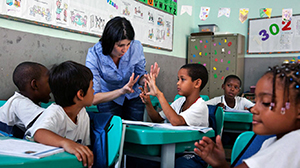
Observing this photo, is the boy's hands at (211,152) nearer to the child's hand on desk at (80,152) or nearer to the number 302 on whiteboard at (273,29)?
the child's hand on desk at (80,152)

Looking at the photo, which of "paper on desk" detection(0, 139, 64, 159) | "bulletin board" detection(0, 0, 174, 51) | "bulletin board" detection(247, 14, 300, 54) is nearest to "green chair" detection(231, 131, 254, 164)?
"paper on desk" detection(0, 139, 64, 159)

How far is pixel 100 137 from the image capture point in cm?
126

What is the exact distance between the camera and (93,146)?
129cm

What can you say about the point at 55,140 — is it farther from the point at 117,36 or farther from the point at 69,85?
the point at 117,36

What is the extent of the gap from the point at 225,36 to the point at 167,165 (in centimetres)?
420

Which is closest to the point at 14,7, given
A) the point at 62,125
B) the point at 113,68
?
the point at 113,68

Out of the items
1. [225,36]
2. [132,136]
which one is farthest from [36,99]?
[225,36]

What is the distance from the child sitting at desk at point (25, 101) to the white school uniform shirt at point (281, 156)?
3.96 ft

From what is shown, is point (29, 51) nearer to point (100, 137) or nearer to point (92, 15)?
point (92, 15)

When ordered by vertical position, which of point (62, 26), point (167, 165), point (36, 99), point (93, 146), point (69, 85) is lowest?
point (167, 165)

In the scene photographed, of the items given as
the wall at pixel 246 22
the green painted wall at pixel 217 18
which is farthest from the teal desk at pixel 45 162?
the wall at pixel 246 22

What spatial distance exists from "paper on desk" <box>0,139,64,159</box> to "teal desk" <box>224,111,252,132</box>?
1.80 m

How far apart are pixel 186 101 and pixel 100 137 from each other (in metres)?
0.97

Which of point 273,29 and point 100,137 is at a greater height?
point 273,29
